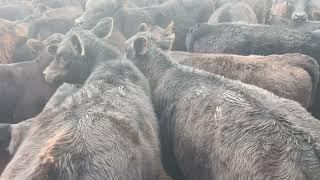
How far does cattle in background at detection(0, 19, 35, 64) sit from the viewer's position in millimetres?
10648

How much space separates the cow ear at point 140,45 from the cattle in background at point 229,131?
769 millimetres

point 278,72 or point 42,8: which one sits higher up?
point 278,72

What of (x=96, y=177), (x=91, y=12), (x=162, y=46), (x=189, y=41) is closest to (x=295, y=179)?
(x=96, y=177)

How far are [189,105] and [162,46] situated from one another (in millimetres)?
2120

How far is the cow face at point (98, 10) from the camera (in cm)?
1187

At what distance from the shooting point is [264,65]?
21.7 ft

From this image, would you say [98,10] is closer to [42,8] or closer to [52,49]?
[42,8]

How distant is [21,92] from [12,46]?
3009mm

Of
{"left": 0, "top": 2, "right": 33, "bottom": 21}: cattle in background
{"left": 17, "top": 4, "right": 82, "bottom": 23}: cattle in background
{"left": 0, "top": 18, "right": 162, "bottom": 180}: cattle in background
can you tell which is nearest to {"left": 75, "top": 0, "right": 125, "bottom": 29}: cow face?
{"left": 17, "top": 4, "right": 82, "bottom": 23}: cattle in background

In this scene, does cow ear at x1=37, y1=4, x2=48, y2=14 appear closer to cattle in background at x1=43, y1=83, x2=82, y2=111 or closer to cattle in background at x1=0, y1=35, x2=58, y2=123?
cattle in background at x1=0, y1=35, x2=58, y2=123

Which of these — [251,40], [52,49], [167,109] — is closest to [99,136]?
[167,109]

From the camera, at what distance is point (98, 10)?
12570 mm

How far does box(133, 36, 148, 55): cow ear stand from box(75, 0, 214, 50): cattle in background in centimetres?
430

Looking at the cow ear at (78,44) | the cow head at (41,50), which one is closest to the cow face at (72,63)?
the cow ear at (78,44)
